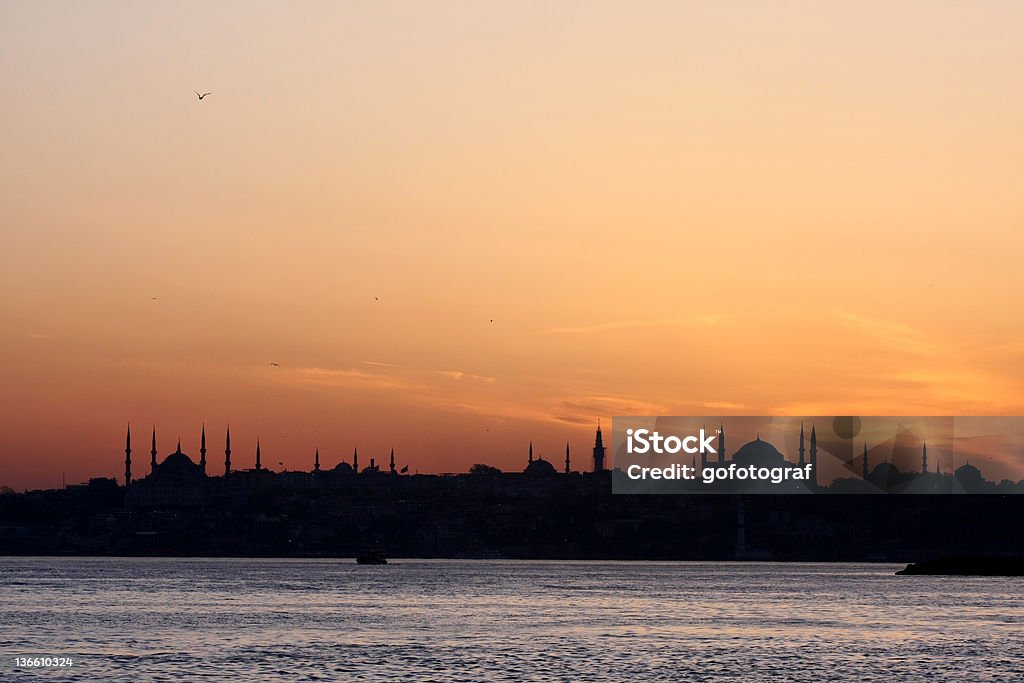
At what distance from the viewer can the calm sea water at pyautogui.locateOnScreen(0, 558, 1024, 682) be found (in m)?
61.2

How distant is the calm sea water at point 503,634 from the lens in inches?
2409

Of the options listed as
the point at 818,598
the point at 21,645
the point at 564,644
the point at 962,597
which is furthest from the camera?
the point at 962,597

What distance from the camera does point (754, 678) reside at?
195 feet

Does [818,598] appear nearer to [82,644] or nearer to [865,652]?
[865,652]

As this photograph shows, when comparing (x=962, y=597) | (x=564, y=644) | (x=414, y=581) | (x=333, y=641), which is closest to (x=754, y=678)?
(x=564, y=644)

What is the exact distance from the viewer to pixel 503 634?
260ft

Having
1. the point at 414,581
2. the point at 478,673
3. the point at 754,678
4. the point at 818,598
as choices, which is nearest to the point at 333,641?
the point at 478,673

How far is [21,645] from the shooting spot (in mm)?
68562

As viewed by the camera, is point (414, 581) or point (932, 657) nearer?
point (932, 657)

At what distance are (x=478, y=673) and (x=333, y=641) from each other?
50.8 ft

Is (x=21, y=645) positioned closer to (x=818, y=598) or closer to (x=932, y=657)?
(x=932, y=657)

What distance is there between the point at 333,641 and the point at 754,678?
2265 cm

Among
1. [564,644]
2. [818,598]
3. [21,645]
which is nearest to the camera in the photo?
[21,645]

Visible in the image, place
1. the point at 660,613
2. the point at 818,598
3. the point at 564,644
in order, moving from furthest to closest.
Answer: the point at 818,598, the point at 660,613, the point at 564,644
